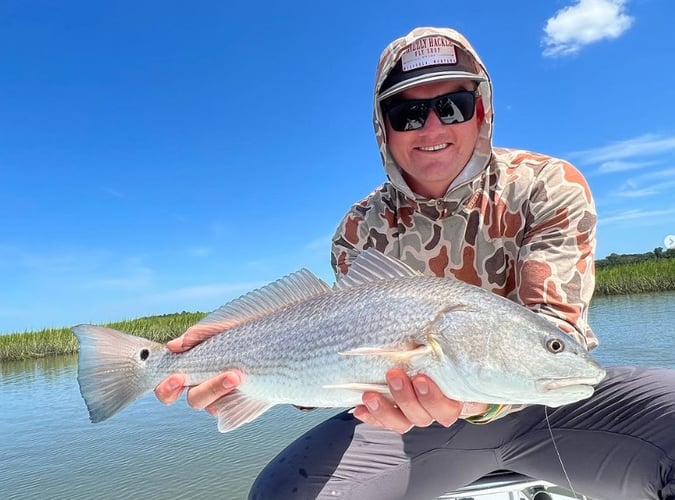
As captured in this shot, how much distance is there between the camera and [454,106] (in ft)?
9.71

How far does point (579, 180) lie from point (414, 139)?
93 centimetres

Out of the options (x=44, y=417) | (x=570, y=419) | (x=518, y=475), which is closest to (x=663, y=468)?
(x=570, y=419)

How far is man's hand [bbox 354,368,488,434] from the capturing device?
1.93 meters

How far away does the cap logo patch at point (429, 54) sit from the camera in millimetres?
3014

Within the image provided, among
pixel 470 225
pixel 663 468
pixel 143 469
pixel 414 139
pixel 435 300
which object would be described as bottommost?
pixel 143 469

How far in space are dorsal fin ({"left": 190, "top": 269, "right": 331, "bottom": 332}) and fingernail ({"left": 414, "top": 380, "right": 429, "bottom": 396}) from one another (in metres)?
0.70

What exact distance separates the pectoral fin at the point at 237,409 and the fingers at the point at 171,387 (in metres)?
0.24

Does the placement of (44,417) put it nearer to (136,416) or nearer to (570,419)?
(136,416)

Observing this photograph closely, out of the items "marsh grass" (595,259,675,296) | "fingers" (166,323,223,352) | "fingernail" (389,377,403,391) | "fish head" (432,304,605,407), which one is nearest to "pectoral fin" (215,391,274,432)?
"fingers" (166,323,223,352)

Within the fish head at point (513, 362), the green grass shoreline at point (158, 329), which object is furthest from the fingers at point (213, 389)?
the green grass shoreline at point (158, 329)

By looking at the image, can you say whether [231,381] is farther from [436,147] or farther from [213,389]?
[436,147]

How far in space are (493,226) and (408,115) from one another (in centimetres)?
81

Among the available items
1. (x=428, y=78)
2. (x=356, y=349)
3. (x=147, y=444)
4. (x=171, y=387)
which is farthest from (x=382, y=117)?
(x=147, y=444)

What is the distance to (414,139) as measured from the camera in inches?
119
